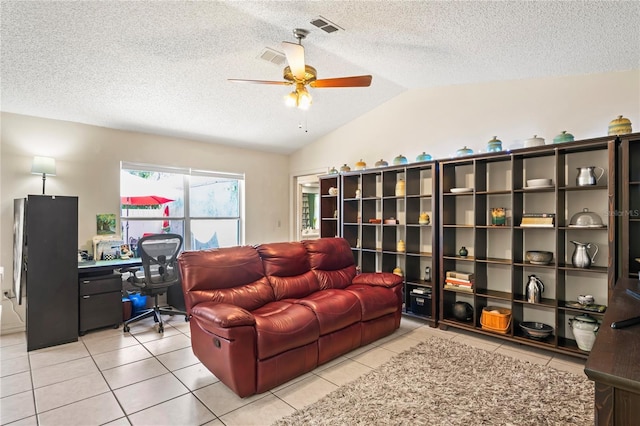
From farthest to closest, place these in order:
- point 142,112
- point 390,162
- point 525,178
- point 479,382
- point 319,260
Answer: point 390,162 < point 142,112 < point 319,260 < point 525,178 < point 479,382

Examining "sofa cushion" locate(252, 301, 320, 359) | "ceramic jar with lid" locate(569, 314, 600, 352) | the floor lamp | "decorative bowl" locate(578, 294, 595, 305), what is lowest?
"ceramic jar with lid" locate(569, 314, 600, 352)

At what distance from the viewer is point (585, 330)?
291 centimetres

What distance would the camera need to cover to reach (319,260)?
3.76m

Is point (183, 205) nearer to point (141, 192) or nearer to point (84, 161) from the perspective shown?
point (141, 192)

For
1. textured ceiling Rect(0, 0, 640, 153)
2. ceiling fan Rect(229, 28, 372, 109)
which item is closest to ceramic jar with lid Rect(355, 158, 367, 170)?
textured ceiling Rect(0, 0, 640, 153)

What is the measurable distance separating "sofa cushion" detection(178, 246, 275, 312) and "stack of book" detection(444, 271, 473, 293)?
2082 millimetres

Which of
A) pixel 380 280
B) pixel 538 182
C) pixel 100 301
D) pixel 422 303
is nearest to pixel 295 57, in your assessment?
pixel 380 280

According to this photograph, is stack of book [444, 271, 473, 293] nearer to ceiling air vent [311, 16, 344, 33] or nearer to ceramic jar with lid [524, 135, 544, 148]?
ceramic jar with lid [524, 135, 544, 148]

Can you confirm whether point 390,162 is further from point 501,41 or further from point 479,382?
point 479,382

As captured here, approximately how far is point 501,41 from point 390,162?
7.51 feet

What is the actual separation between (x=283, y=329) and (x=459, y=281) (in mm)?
2276

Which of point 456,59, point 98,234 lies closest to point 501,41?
point 456,59

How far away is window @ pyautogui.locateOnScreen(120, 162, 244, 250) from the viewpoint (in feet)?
15.5

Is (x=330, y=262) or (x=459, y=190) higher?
(x=459, y=190)
